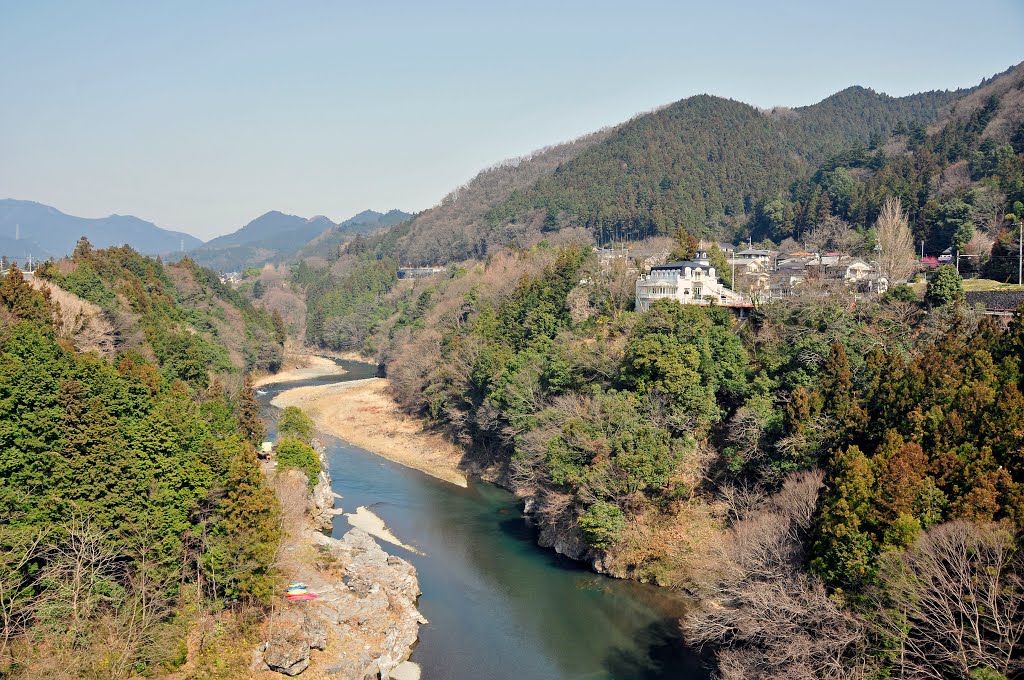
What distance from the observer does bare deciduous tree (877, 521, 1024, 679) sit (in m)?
12.9

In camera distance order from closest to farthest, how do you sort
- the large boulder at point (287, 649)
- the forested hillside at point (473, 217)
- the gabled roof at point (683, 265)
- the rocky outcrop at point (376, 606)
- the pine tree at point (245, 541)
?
the large boulder at point (287, 649)
the pine tree at point (245, 541)
the rocky outcrop at point (376, 606)
the gabled roof at point (683, 265)
the forested hillside at point (473, 217)

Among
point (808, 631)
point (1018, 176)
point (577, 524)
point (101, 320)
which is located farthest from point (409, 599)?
point (1018, 176)

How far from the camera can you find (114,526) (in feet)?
58.8

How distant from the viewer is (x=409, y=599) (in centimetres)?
2114

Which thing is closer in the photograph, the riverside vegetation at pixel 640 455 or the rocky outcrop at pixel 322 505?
the riverside vegetation at pixel 640 455

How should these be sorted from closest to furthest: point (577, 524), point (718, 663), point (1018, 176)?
point (718, 663) < point (577, 524) < point (1018, 176)

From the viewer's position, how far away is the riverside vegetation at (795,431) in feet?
47.3

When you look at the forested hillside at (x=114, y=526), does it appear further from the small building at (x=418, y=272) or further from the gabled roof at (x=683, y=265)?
the small building at (x=418, y=272)

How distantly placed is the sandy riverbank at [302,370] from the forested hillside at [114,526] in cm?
4005

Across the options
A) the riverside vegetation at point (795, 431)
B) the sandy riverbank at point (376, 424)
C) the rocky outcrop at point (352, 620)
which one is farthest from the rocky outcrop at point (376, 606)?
the sandy riverbank at point (376, 424)

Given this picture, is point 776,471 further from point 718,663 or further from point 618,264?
point 618,264

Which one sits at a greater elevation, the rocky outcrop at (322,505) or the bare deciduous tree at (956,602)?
the bare deciduous tree at (956,602)

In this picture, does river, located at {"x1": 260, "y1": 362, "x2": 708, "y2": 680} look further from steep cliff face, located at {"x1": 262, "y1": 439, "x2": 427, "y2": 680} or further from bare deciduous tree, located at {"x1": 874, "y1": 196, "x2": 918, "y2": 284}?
bare deciduous tree, located at {"x1": 874, "y1": 196, "x2": 918, "y2": 284}

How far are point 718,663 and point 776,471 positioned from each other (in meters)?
6.77
